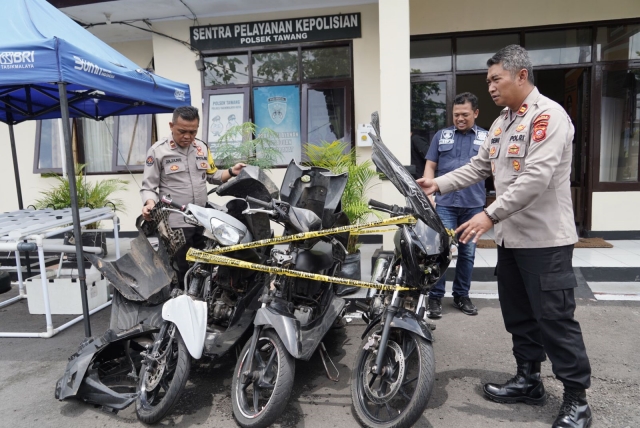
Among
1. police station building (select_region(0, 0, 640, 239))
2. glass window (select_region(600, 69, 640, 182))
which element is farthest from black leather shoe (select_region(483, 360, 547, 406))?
glass window (select_region(600, 69, 640, 182))

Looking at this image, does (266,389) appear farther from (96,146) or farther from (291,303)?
(96,146)

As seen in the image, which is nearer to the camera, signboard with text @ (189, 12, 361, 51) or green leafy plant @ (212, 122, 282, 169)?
green leafy plant @ (212, 122, 282, 169)

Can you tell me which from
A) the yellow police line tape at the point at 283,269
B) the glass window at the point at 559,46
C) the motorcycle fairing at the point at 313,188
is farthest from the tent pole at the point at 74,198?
the glass window at the point at 559,46

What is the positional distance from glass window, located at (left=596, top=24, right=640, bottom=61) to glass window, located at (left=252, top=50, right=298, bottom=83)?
473cm

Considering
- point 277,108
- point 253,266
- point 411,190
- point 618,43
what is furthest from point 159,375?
point 618,43

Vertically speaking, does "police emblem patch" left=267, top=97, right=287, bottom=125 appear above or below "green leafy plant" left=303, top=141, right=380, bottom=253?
above

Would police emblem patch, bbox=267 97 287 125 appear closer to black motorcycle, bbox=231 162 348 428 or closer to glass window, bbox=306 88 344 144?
glass window, bbox=306 88 344 144

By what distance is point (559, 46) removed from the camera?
6961 millimetres

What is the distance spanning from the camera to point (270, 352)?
271 centimetres

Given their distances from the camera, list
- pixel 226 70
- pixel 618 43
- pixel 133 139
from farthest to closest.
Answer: pixel 133 139, pixel 226 70, pixel 618 43

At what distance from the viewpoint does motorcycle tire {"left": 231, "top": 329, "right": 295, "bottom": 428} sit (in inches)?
95.2

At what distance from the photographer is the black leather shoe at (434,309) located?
4.26 meters

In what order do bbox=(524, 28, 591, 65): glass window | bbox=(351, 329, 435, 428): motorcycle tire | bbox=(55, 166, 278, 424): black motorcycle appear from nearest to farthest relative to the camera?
bbox=(351, 329, 435, 428): motorcycle tire, bbox=(55, 166, 278, 424): black motorcycle, bbox=(524, 28, 591, 65): glass window

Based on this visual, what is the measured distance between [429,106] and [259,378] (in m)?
5.86
